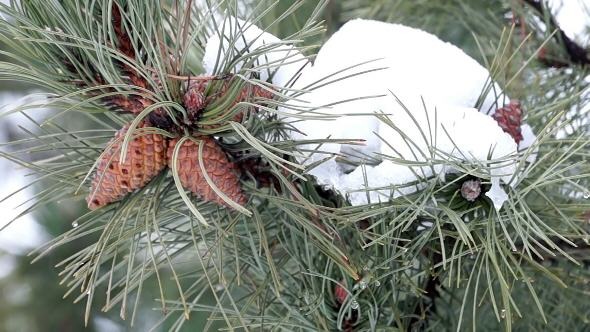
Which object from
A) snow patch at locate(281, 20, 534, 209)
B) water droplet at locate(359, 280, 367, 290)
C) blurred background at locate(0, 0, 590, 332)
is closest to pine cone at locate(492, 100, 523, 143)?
snow patch at locate(281, 20, 534, 209)

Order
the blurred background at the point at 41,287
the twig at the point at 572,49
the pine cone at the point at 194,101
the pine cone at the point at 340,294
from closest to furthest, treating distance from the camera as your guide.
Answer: the pine cone at the point at 194,101, the pine cone at the point at 340,294, the twig at the point at 572,49, the blurred background at the point at 41,287

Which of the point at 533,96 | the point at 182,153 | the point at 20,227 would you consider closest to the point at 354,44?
the point at 182,153

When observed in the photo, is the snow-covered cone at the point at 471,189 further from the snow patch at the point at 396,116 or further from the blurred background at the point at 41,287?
the blurred background at the point at 41,287

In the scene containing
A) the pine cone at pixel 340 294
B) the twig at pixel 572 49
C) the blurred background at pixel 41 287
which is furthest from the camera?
the blurred background at pixel 41 287

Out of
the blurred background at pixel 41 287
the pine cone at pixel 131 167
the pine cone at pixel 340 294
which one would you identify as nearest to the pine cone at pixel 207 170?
the pine cone at pixel 131 167

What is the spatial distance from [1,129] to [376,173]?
2074 mm

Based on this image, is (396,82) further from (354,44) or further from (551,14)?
(551,14)

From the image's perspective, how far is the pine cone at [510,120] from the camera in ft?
1.79

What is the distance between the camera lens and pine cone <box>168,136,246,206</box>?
50cm

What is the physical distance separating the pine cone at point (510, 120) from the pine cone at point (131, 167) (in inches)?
9.3

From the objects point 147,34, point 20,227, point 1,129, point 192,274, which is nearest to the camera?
point 147,34

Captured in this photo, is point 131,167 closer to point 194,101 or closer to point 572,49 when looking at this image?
point 194,101

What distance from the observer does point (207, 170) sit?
1.68 feet

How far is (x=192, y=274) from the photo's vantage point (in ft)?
2.11
